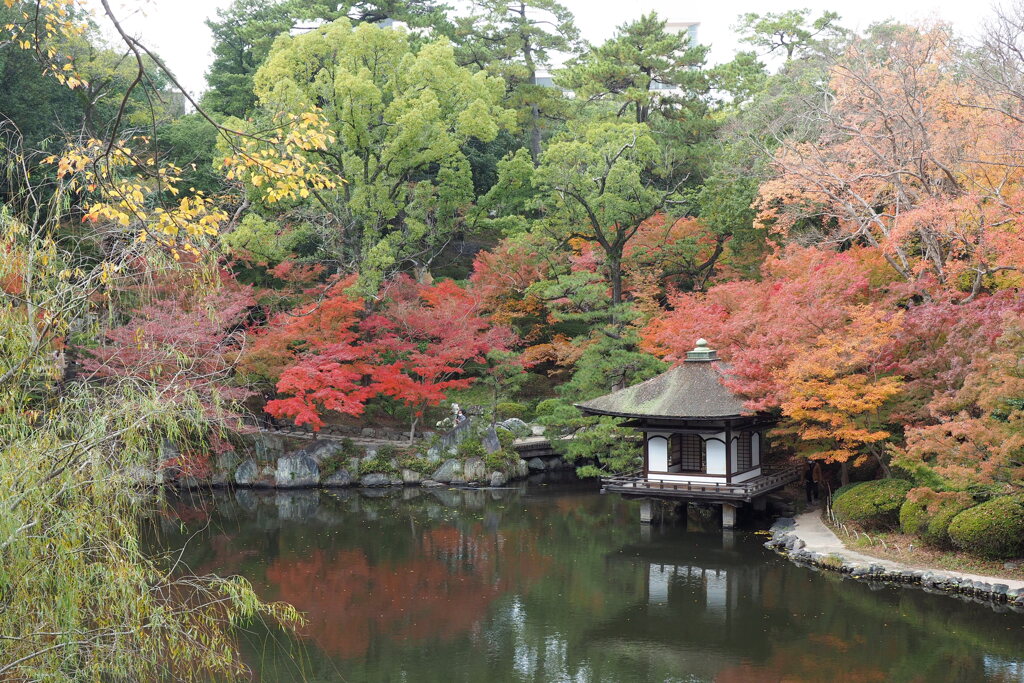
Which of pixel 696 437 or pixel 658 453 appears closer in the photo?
pixel 696 437

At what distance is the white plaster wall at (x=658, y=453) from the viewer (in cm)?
1833

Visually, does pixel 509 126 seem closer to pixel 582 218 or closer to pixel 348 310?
pixel 582 218

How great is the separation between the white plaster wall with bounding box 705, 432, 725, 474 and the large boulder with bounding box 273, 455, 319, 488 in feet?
32.8

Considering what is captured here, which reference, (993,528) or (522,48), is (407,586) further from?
(522,48)

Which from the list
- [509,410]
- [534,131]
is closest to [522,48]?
[534,131]

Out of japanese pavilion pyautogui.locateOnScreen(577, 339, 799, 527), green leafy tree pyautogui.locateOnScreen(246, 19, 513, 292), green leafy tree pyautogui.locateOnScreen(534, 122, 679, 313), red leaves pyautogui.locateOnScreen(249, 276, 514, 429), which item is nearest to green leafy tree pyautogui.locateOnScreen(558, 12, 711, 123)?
green leafy tree pyautogui.locateOnScreen(534, 122, 679, 313)

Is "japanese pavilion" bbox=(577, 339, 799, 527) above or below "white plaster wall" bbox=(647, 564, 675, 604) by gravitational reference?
above

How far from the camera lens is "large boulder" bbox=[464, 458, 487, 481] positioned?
73.1ft

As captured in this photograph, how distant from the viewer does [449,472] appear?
22422 millimetres

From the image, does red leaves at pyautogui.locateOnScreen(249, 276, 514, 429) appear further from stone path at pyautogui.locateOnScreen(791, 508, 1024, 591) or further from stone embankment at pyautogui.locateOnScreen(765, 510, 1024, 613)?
stone embankment at pyautogui.locateOnScreen(765, 510, 1024, 613)

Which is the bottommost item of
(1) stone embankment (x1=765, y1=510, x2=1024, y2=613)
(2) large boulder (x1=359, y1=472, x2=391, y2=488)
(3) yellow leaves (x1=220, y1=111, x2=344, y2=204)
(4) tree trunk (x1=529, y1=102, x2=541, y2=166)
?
(1) stone embankment (x1=765, y1=510, x2=1024, y2=613)

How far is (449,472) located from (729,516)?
7770 mm

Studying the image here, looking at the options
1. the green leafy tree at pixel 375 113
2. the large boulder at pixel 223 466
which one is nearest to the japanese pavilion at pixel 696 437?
the green leafy tree at pixel 375 113

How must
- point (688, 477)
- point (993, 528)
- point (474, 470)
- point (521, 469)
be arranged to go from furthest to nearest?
point (521, 469) < point (474, 470) < point (688, 477) < point (993, 528)
